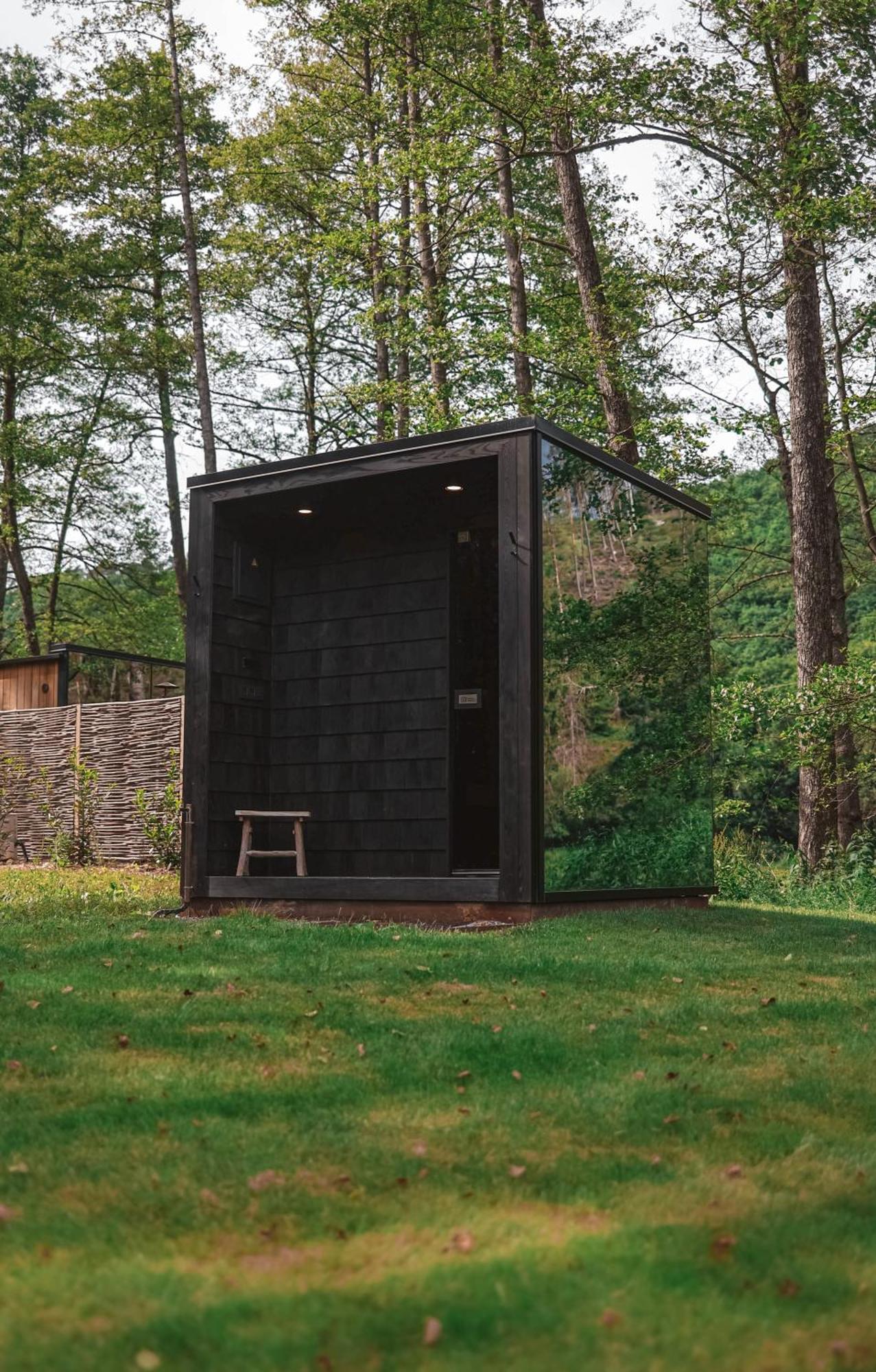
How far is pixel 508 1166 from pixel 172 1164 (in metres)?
0.83

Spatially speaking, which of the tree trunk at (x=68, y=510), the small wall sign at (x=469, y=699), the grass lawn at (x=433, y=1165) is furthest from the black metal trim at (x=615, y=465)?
the tree trunk at (x=68, y=510)

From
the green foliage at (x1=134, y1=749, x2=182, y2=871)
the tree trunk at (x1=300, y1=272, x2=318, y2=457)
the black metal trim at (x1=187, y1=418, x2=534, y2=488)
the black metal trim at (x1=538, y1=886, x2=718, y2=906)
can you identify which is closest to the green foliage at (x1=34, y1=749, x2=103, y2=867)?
the green foliage at (x1=134, y1=749, x2=182, y2=871)

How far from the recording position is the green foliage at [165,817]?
43.1 feet

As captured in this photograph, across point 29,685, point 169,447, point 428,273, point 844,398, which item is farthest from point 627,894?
point 169,447

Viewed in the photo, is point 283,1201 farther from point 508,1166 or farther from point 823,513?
point 823,513

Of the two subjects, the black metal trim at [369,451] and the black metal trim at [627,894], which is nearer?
the black metal trim at [627,894]

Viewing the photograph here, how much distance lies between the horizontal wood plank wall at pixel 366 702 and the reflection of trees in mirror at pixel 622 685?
4.67ft

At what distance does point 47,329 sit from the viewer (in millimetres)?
22906

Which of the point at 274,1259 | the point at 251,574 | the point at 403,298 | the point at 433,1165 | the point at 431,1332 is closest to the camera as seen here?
the point at 431,1332

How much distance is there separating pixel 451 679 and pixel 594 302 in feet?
22.1

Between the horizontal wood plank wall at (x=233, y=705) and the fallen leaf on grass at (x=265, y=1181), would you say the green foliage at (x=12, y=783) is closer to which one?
the horizontal wood plank wall at (x=233, y=705)

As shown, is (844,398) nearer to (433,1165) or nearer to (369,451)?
(369,451)

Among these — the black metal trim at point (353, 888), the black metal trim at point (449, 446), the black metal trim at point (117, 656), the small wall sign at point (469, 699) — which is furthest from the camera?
the black metal trim at point (117, 656)

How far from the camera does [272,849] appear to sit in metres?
10.1
